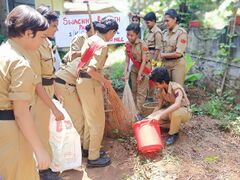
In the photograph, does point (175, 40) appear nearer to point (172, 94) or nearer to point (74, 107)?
point (172, 94)

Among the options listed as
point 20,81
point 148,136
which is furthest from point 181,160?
point 20,81

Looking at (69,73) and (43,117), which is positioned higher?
(69,73)

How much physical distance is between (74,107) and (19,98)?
2.28 metres

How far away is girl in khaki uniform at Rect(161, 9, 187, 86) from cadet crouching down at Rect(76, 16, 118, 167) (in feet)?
5.39

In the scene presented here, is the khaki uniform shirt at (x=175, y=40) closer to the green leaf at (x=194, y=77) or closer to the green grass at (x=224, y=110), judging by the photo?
the green grass at (x=224, y=110)

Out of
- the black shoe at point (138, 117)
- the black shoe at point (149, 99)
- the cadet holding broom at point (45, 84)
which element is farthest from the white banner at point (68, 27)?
the cadet holding broom at point (45, 84)

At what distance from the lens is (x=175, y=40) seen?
5148mm

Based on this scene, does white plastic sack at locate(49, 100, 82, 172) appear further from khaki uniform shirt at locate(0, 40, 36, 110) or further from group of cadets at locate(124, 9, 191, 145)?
khaki uniform shirt at locate(0, 40, 36, 110)

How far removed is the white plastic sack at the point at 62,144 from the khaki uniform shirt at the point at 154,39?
247cm

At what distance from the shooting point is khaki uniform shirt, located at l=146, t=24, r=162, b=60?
555 centimetres

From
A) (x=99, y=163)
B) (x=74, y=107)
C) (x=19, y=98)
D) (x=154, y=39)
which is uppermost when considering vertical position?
(x=19, y=98)

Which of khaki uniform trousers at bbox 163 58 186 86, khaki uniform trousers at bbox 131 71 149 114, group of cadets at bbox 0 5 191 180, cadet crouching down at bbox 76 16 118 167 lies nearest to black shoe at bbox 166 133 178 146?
group of cadets at bbox 0 5 191 180

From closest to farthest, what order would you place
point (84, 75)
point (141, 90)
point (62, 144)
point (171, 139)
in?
point (62, 144), point (84, 75), point (171, 139), point (141, 90)

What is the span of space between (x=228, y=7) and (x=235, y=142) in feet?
10.5
